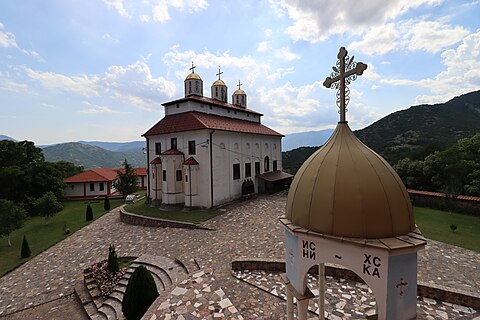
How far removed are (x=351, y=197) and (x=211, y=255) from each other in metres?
9.07

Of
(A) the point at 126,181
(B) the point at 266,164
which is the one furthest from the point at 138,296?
(A) the point at 126,181

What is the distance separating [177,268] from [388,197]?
31.4 feet

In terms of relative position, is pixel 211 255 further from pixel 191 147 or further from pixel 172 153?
pixel 172 153

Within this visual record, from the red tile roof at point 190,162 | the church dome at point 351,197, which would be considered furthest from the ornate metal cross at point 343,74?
the red tile roof at point 190,162

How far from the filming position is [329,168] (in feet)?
12.6

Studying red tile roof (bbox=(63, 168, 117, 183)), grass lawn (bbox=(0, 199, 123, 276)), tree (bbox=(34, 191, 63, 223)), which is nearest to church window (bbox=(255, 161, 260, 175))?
grass lawn (bbox=(0, 199, 123, 276))

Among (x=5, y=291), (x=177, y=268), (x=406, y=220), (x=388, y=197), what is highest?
(x=388, y=197)

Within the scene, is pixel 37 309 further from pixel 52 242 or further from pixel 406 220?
pixel 406 220

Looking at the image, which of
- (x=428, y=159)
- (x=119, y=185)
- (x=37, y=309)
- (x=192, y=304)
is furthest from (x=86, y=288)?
(x=428, y=159)

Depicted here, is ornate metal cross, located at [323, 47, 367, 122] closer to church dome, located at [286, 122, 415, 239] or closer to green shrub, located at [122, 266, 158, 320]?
church dome, located at [286, 122, 415, 239]

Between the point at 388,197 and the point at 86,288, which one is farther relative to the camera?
the point at 86,288

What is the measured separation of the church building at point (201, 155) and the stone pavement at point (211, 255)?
130 inches

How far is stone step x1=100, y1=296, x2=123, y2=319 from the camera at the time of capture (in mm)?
8930

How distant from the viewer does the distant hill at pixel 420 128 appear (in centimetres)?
4360
